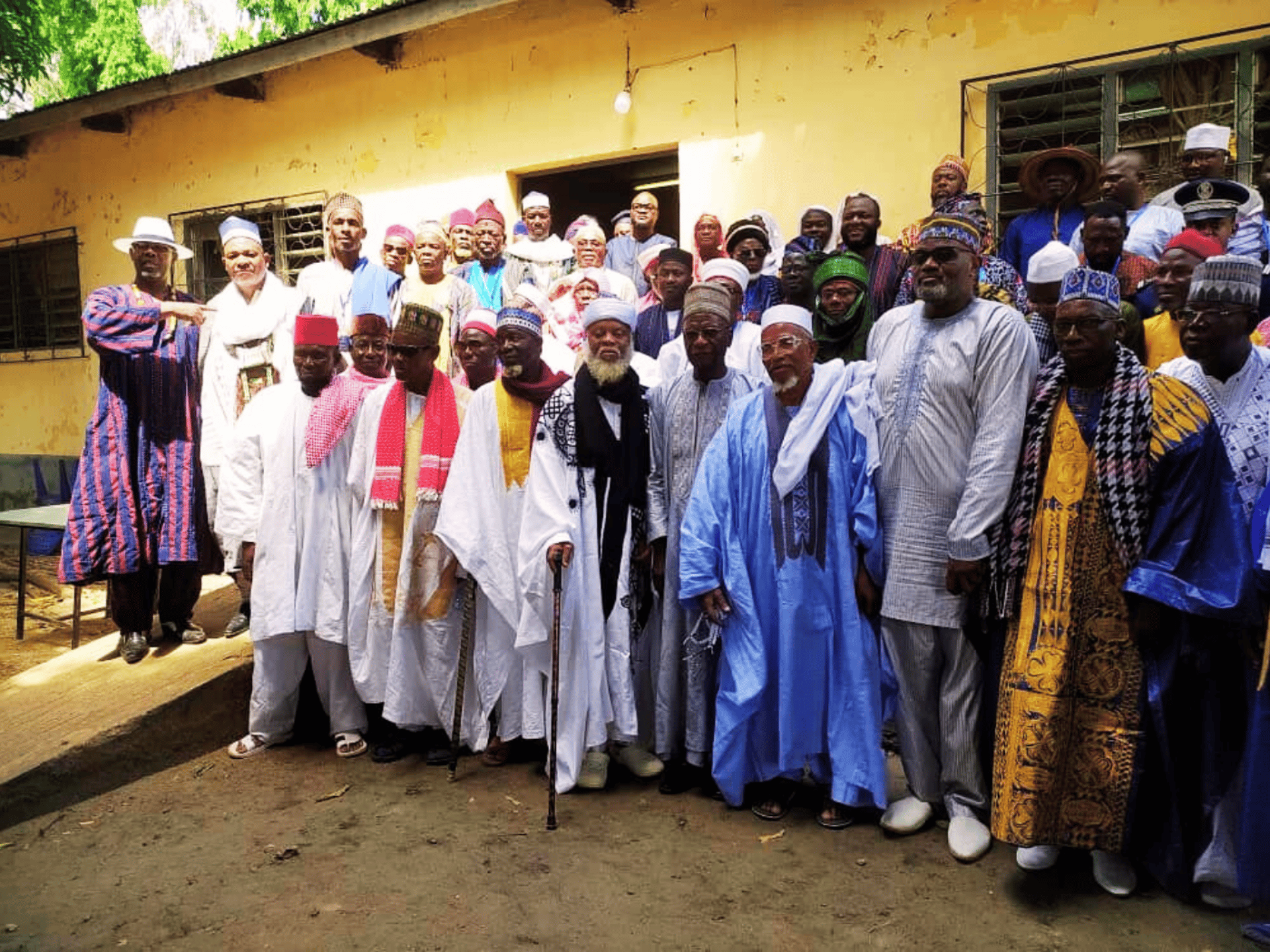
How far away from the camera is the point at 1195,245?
12.9ft

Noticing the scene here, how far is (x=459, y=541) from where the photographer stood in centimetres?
421

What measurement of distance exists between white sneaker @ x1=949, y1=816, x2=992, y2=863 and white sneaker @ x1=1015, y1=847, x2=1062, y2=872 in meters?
0.15

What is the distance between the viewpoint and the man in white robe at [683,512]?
3.99 metres

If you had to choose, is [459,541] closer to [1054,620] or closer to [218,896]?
[218,896]

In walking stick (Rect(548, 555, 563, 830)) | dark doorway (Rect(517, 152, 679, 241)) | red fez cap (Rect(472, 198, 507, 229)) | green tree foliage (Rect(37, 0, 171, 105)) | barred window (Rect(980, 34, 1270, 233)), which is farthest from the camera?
green tree foliage (Rect(37, 0, 171, 105))

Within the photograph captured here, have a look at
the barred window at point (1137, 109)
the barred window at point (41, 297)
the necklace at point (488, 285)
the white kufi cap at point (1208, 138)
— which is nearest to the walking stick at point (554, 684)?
the necklace at point (488, 285)

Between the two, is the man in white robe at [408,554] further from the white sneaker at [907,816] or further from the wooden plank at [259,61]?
the wooden plank at [259,61]

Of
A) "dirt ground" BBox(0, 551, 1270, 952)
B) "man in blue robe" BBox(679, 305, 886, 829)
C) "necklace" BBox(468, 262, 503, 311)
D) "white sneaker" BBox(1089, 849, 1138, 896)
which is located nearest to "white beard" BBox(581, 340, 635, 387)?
"man in blue robe" BBox(679, 305, 886, 829)

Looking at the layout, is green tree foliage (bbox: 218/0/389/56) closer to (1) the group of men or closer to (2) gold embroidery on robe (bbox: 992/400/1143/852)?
(1) the group of men

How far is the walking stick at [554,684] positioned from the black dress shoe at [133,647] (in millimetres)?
2838

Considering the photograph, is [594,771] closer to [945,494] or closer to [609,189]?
[945,494]

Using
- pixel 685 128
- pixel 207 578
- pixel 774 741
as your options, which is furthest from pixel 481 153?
pixel 774 741

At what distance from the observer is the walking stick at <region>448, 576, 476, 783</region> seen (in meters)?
4.36

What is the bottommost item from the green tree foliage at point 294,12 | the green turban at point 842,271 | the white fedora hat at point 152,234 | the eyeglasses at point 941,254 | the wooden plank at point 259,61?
the eyeglasses at point 941,254
